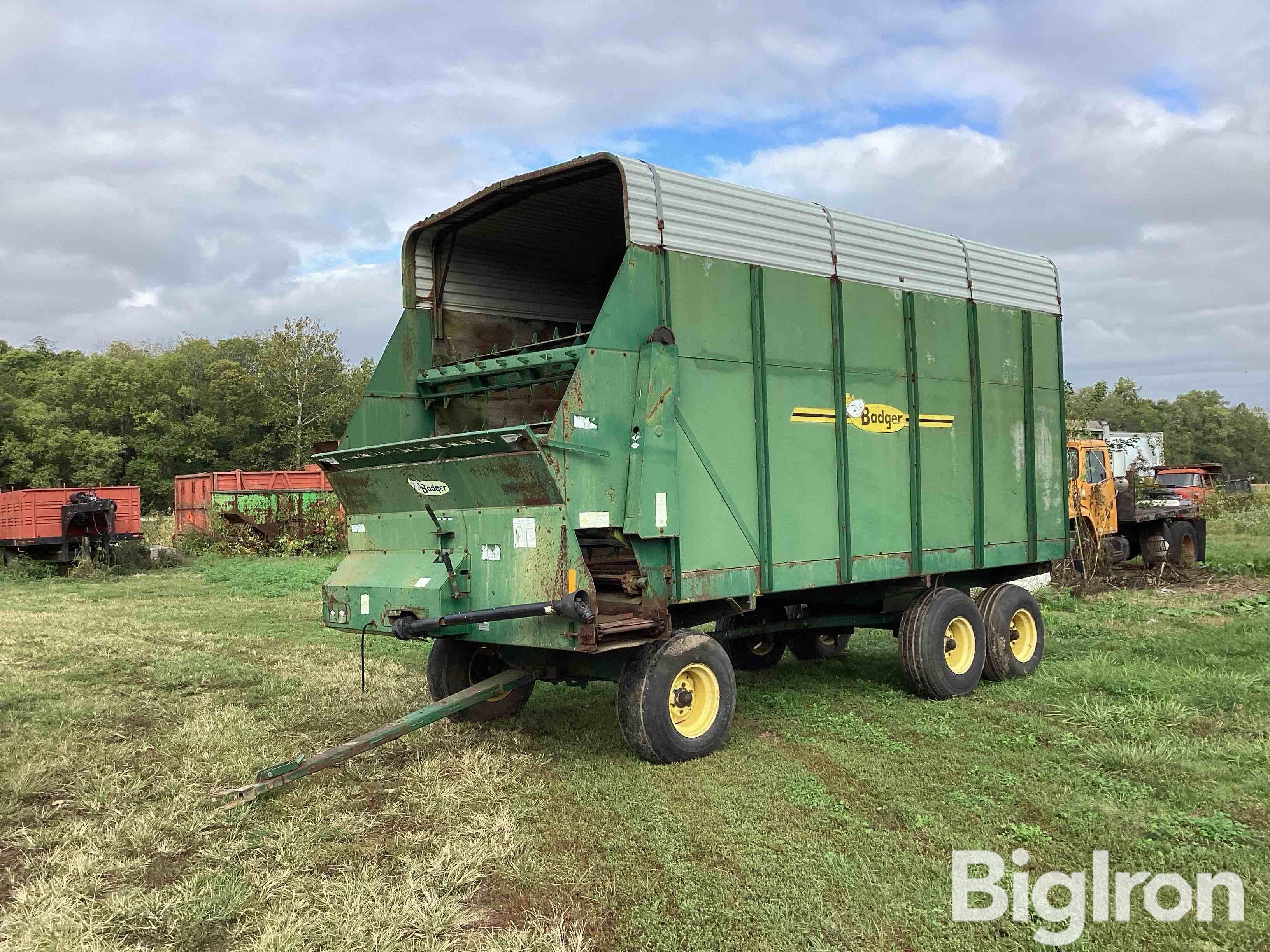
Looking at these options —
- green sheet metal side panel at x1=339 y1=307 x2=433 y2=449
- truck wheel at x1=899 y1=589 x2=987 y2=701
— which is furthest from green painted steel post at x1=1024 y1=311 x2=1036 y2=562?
green sheet metal side panel at x1=339 y1=307 x2=433 y2=449

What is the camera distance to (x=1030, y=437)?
919 centimetres

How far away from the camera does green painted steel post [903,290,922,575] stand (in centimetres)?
796

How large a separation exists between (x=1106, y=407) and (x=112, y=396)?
7393 cm

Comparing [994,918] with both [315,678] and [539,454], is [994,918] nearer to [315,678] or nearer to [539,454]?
[539,454]

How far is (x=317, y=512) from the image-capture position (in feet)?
76.1

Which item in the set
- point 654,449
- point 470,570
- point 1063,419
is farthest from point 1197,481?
point 470,570

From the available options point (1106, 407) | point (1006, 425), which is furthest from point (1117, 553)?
point (1106, 407)

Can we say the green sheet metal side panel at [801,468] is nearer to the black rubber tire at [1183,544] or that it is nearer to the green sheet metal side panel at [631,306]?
the green sheet metal side panel at [631,306]

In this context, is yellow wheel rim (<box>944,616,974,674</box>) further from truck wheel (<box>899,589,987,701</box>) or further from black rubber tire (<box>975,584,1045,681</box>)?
black rubber tire (<box>975,584,1045,681</box>)

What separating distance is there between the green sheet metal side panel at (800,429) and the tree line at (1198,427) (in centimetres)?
7970

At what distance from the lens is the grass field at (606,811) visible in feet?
13.0

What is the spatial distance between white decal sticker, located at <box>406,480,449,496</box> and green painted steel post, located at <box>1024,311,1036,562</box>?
18.3 feet

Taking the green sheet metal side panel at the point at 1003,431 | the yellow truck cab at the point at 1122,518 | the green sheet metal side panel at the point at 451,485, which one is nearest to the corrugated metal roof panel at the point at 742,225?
the green sheet metal side panel at the point at 451,485

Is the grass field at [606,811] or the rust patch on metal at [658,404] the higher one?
the rust patch on metal at [658,404]
